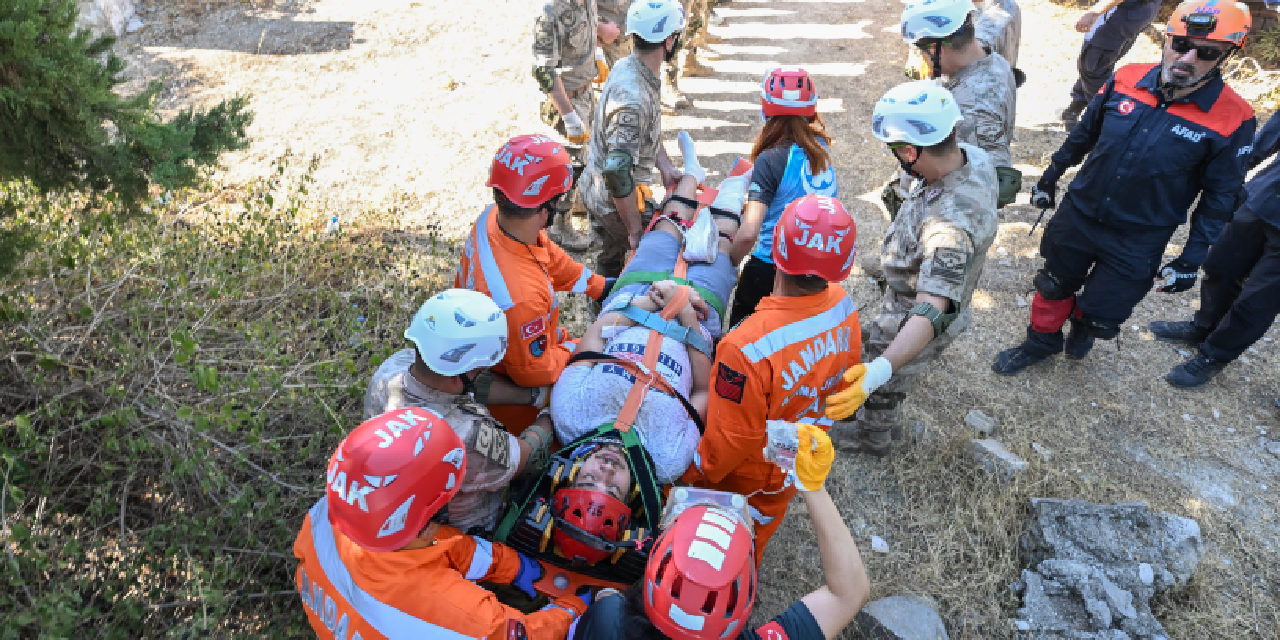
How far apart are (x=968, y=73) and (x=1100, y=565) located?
2920mm

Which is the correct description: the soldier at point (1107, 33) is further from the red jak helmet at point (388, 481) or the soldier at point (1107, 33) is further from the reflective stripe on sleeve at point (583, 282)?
the red jak helmet at point (388, 481)

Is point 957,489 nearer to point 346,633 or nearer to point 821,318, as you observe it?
point 821,318

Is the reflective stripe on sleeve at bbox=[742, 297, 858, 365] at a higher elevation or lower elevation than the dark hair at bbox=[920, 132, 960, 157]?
lower

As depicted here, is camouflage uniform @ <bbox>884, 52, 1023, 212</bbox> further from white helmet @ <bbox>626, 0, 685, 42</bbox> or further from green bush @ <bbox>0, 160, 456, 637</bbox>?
green bush @ <bbox>0, 160, 456, 637</bbox>

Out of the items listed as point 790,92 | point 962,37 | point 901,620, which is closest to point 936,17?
point 962,37

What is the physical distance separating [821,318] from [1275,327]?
4578 millimetres

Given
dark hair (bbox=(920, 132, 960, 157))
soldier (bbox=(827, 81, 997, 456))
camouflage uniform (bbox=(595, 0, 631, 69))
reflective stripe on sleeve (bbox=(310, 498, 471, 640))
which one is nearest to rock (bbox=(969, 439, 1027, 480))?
soldier (bbox=(827, 81, 997, 456))

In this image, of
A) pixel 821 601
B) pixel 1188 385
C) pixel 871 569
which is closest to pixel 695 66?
pixel 1188 385

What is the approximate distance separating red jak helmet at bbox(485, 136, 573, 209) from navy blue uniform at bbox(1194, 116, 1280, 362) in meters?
4.44

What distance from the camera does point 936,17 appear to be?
4016 mm

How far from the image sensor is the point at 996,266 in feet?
18.7

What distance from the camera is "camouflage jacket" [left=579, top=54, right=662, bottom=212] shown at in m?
4.25

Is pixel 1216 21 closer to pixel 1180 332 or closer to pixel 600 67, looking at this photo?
pixel 1180 332

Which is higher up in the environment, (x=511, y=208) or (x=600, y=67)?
(x=511, y=208)
